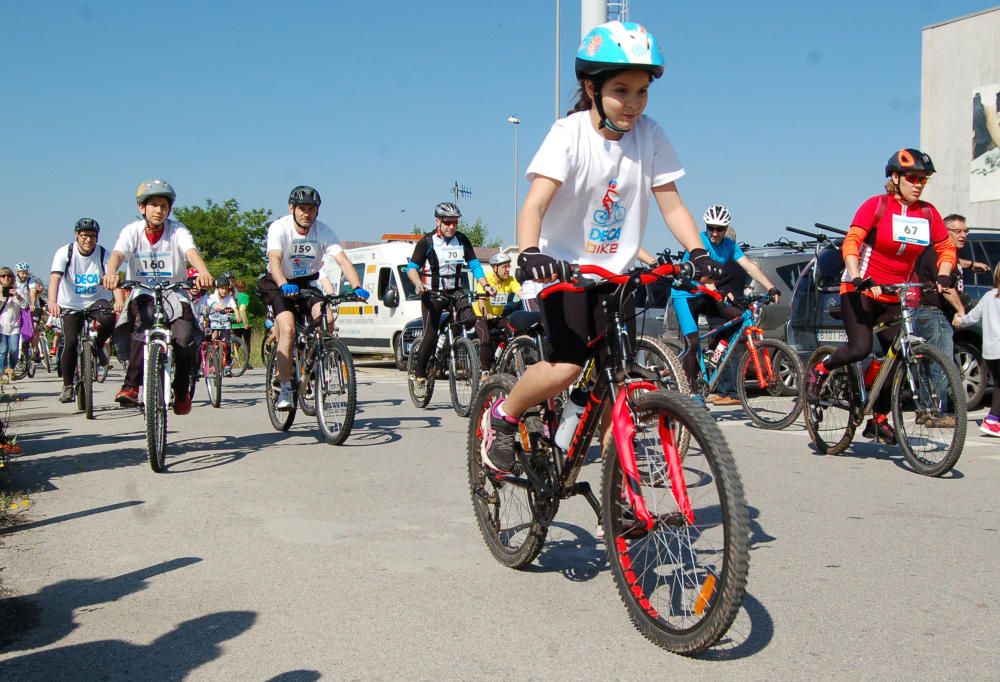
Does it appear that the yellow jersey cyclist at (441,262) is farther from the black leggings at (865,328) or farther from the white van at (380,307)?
the white van at (380,307)

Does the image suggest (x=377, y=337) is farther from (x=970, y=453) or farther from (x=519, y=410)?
(x=519, y=410)

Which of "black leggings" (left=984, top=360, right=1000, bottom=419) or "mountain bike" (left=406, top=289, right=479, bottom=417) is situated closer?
"black leggings" (left=984, top=360, right=1000, bottom=419)

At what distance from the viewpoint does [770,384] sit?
30.6 ft

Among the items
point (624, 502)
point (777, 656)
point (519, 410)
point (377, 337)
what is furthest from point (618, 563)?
point (377, 337)

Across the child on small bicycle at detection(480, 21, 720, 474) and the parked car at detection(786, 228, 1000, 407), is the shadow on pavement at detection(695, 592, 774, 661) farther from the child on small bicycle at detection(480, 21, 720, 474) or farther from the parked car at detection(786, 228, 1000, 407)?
the parked car at detection(786, 228, 1000, 407)

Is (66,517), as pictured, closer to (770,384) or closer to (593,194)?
(593,194)

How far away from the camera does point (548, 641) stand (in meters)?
3.59

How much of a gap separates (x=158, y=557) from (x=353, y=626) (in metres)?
1.46

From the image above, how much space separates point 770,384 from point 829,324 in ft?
5.10

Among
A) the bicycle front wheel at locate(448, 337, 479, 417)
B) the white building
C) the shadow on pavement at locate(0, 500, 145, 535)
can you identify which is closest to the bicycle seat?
the shadow on pavement at locate(0, 500, 145, 535)

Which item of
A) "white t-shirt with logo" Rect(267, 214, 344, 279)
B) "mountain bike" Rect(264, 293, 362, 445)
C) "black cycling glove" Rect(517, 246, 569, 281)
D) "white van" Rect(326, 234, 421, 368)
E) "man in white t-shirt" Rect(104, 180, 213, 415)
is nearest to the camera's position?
"black cycling glove" Rect(517, 246, 569, 281)

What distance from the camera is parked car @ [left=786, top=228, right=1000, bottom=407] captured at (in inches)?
404

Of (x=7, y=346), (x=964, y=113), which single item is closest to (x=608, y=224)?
(x=7, y=346)

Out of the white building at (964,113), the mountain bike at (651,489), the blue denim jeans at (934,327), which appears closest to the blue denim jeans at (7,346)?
the blue denim jeans at (934,327)
